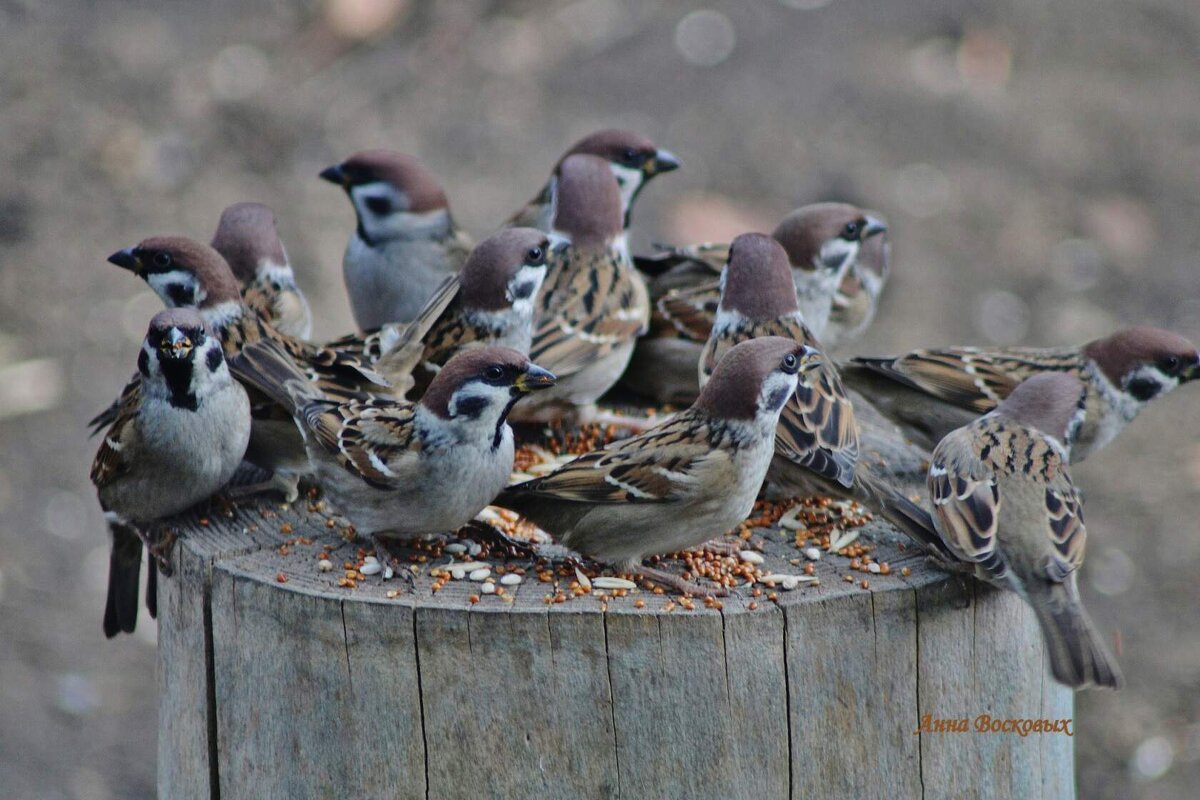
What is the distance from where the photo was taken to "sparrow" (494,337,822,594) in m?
3.46

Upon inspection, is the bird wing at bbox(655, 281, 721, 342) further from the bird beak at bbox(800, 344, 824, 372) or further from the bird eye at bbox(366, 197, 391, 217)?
the bird beak at bbox(800, 344, 824, 372)

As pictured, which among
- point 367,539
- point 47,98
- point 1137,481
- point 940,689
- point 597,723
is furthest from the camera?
point 47,98

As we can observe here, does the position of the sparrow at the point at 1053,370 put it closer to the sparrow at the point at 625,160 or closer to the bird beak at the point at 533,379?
the sparrow at the point at 625,160

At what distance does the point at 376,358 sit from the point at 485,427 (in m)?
0.96

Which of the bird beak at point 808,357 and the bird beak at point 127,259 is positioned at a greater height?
the bird beak at point 127,259

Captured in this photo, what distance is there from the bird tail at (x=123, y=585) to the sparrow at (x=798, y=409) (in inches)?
70.4

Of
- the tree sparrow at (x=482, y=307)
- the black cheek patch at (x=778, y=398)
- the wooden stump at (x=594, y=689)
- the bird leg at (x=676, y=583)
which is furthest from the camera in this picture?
the tree sparrow at (x=482, y=307)

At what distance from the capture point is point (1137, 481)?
22.9ft

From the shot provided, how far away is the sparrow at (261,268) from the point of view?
15.4ft

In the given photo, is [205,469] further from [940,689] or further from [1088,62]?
[1088,62]

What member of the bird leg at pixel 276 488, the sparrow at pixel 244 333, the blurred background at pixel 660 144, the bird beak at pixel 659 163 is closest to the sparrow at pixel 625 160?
the bird beak at pixel 659 163

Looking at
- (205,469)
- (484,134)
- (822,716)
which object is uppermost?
(484,134)

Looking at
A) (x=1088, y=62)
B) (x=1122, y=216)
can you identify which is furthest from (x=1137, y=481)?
(x=1088, y=62)

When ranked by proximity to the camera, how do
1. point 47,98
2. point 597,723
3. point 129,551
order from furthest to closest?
point 47,98 < point 129,551 < point 597,723
